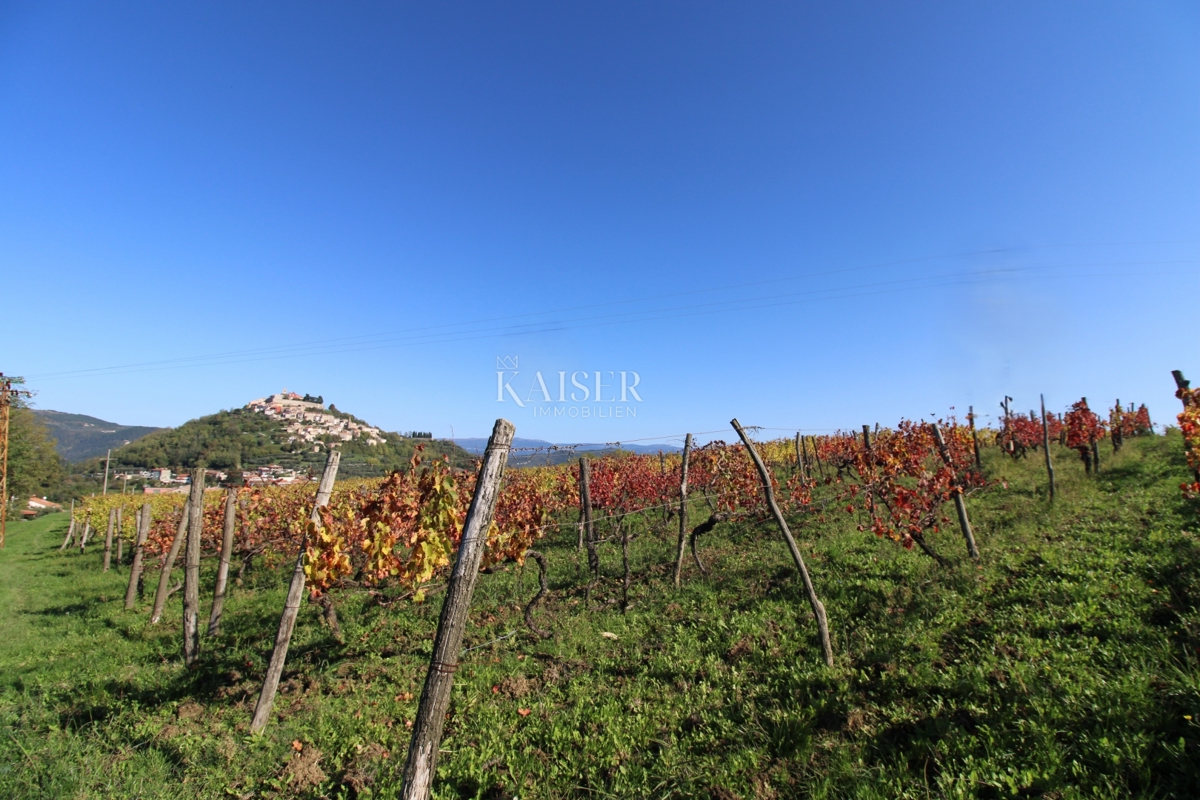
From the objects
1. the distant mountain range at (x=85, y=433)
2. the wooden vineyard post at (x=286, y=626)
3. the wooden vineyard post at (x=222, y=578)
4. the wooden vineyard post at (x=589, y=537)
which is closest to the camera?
the wooden vineyard post at (x=286, y=626)

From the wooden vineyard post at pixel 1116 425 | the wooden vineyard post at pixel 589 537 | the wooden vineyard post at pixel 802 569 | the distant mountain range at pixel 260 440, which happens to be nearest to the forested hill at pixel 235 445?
the distant mountain range at pixel 260 440

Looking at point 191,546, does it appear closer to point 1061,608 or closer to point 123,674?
point 123,674

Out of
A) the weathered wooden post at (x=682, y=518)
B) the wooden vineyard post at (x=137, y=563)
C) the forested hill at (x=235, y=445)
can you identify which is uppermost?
the forested hill at (x=235, y=445)

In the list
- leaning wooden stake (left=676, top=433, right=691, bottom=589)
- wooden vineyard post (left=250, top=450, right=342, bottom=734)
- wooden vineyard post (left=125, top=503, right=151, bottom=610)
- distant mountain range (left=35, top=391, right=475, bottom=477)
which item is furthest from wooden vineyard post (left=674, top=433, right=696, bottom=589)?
wooden vineyard post (left=125, top=503, right=151, bottom=610)

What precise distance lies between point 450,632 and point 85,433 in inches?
7277

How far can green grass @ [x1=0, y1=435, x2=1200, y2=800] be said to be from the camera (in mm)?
3115

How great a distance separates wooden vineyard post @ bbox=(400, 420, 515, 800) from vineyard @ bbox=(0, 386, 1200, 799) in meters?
0.03

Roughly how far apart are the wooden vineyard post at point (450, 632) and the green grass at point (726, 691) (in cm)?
85

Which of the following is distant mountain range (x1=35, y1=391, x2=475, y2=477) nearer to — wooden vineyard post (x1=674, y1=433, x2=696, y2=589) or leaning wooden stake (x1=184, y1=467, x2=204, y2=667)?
leaning wooden stake (x1=184, y1=467, x2=204, y2=667)

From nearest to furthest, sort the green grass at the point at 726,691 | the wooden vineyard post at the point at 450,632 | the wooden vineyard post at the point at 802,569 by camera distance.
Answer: the wooden vineyard post at the point at 450,632
the green grass at the point at 726,691
the wooden vineyard post at the point at 802,569

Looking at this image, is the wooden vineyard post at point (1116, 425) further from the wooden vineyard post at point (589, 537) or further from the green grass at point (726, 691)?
the wooden vineyard post at point (589, 537)

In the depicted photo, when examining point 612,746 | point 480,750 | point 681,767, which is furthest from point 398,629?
point 681,767

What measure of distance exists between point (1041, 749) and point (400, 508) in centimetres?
608

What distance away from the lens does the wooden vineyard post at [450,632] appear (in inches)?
114
